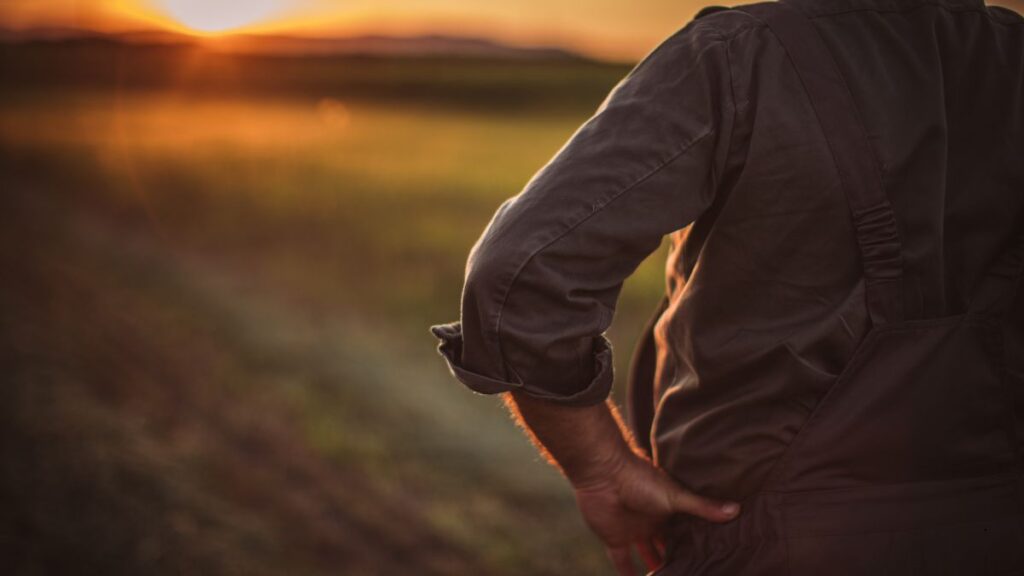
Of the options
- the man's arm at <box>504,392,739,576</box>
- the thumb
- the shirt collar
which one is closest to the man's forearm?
the man's arm at <box>504,392,739,576</box>

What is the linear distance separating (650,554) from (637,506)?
227 mm

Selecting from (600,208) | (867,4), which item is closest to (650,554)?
(600,208)

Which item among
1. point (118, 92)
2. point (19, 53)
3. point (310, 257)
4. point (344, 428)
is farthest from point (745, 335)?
point (118, 92)

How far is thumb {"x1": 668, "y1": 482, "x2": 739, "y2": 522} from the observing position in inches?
62.8

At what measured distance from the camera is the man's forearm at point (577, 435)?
162 centimetres

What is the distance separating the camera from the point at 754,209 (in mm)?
1439

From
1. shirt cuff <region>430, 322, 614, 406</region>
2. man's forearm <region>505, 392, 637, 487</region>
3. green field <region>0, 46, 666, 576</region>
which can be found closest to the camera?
shirt cuff <region>430, 322, 614, 406</region>

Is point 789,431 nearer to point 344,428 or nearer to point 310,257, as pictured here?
point 344,428

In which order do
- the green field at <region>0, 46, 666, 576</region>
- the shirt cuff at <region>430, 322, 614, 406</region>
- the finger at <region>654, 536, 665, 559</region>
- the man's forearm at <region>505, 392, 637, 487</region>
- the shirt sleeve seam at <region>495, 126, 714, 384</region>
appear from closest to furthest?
the shirt sleeve seam at <region>495, 126, 714, 384</region> → the shirt cuff at <region>430, 322, 614, 406</region> → the man's forearm at <region>505, 392, 637, 487</region> → the finger at <region>654, 536, 665, 559</region> → the green field at <region>0, 46, 666, 576</region>

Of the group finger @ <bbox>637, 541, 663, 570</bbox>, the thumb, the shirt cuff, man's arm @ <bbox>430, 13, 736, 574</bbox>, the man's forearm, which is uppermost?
man's arm @ <bbox>430, 13, 736, 574</bbox>

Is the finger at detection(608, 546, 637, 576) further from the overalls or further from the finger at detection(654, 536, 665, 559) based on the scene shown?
the overalls

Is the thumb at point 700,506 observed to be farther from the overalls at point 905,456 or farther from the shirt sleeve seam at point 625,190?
the shirt sleeve seam at point 625,190

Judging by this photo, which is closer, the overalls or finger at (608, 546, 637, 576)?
the overalls

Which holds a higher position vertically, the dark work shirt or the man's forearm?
the dark work shirt
